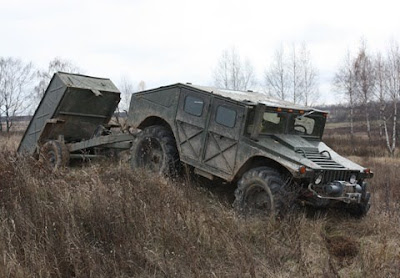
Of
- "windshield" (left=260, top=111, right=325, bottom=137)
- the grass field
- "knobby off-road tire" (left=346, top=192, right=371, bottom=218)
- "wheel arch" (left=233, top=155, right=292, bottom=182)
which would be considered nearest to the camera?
the grass field

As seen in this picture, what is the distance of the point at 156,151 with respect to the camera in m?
9.62

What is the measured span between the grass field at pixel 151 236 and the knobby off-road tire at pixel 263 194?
280 millimetres

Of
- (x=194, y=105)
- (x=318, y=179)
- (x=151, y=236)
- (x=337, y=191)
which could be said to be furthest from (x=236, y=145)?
(x=151, y=236)

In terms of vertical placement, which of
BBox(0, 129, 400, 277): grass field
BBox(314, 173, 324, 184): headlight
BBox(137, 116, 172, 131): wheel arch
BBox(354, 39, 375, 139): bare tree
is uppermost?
BBox(354, 39, 375, 139): bare tree

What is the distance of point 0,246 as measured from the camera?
490cm

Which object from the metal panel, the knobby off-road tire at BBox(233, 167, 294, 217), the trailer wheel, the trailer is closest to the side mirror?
the knobby off-road tire at BBox(233, 167, 294, 217)

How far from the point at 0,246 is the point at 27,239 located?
27cm

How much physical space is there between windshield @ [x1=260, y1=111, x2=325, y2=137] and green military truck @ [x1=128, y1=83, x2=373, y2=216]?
0.06 feet

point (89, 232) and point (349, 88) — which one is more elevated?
point (349, 88)

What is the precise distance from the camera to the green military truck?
719 cm

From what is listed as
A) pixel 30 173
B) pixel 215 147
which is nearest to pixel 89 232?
pixel 30 173

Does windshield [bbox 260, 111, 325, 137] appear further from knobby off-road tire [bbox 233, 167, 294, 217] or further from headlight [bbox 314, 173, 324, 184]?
headlight [bbox 314, 173, 324, 184]

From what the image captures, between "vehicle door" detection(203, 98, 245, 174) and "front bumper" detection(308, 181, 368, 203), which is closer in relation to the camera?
"front bumper" detection(308, 181, 368, 203)

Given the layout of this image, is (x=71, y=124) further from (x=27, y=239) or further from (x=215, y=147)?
(x=27, y=239)
